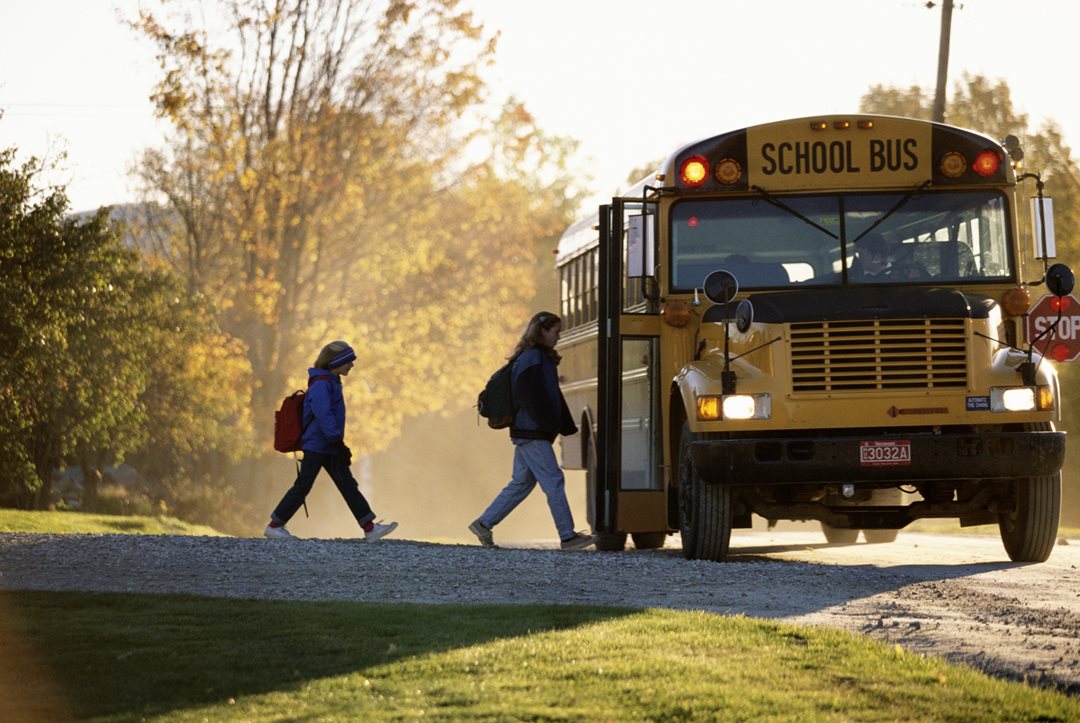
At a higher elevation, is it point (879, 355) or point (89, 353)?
point (89, 353)

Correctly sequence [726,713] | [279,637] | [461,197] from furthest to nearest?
[461,197] → [279,637] → [726,713]

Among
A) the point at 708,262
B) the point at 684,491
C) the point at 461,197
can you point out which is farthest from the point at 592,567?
the point at 461,197

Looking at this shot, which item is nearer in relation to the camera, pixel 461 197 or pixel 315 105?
pixel 315 105

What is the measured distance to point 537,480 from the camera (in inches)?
629

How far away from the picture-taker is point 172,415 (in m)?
31.0

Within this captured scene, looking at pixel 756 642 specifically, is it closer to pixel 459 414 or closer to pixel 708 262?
pixel 708 262

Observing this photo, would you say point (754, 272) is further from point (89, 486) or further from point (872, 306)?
point (89, 486)

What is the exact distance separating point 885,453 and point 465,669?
5.26 m

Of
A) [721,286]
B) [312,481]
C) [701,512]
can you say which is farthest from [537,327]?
[721,286]

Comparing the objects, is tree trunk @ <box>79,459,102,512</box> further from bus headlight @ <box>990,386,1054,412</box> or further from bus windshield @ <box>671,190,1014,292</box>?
bus headlight @ <box>990,386,1054,412</box>

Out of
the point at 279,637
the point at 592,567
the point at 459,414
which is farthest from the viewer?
the point at 459,414

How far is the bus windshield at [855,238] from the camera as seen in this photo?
13.6 meters

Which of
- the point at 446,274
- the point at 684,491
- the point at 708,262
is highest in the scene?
the point at 446,274

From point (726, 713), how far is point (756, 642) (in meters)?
1.77
